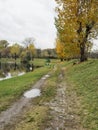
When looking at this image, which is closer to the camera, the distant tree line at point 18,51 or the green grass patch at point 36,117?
the green grass patch at point 36,117

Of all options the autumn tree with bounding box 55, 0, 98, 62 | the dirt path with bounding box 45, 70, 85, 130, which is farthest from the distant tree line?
the dirt path with bounding box 45, 70, 85, 130

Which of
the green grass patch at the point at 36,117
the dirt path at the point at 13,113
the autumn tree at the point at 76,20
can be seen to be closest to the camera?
the green grass patch at the point at 36,117

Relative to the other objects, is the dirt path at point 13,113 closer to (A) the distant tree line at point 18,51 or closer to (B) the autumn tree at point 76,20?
(B) the autumn tree at point 76,20

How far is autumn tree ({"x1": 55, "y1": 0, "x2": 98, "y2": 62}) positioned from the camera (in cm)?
4378

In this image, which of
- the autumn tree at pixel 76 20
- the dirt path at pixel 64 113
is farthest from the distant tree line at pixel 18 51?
the dirt path at pixel 64 113

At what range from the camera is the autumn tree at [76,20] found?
43781mm

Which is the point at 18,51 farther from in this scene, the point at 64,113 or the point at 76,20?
the point at 64,113

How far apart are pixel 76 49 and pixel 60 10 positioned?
6.88m

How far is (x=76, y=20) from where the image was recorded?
43.8 meters

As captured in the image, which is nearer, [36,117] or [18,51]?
[36,117]

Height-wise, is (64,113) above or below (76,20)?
below

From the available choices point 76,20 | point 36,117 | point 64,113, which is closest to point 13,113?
point 36,117

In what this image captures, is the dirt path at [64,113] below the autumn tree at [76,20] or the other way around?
below

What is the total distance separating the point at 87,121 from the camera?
44.1ft
